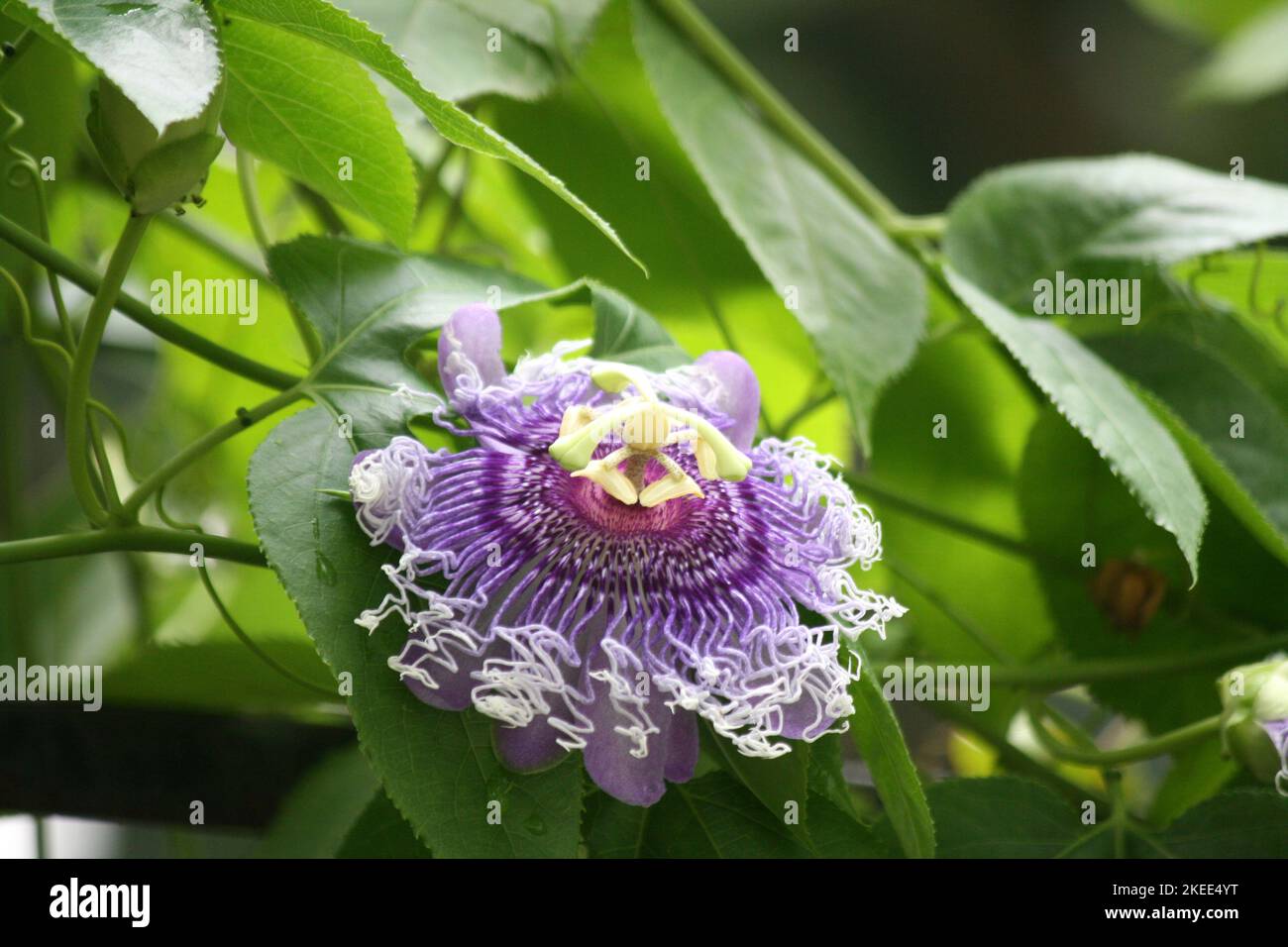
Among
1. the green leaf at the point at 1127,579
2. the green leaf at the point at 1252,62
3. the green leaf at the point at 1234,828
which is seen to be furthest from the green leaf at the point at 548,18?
the green leaf at the point at 1252,62

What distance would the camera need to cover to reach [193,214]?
1207 mm

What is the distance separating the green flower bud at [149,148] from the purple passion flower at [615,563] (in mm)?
140

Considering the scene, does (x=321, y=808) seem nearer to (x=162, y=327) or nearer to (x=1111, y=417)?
(x=162, y=327)

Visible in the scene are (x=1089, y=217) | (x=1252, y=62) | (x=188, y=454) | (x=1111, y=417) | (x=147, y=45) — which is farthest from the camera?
(x=1252, y=62)

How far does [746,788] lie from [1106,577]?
0.43 meters

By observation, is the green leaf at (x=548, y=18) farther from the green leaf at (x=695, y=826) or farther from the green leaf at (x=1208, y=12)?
the green leaf at (x=1208, y=12)

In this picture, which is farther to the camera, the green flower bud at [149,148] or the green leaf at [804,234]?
the green leaf at [804,234]

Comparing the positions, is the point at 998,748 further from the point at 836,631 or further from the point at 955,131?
the point at 955,131

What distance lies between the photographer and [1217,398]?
949 millimetres

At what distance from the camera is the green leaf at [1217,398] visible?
0.88 meters

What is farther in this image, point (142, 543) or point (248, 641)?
point (248, 641)

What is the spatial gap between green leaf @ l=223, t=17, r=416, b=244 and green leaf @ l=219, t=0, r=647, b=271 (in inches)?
1.7

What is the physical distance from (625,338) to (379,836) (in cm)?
31

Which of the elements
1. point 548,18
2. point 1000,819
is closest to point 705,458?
point 1000,819
